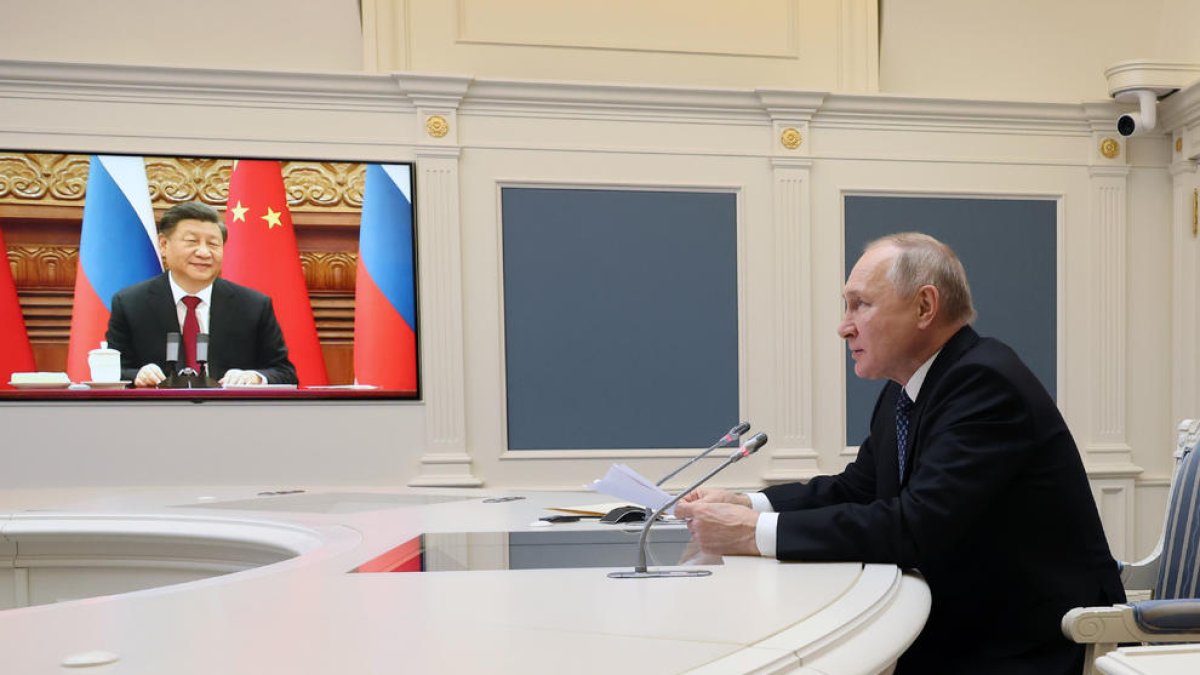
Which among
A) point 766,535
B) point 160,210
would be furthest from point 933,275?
point 160,210

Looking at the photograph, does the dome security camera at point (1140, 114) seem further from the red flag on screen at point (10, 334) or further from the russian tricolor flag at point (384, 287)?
the red flag on screen at point (10, 334)

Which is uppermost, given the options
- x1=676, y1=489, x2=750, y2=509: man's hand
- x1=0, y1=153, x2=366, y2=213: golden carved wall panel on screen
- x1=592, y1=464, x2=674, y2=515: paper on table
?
x1=0, y1=153, x2=366, y2=213: golden carved wall panel on screen

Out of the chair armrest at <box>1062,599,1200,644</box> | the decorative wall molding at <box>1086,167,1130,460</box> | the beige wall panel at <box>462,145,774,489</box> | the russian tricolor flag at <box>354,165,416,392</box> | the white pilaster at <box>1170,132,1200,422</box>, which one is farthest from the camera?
the decorative wall molding at <box>1086,167,1130,460</box>

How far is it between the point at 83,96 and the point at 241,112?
2.38 ft

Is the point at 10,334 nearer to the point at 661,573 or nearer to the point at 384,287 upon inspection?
the point at 384,287

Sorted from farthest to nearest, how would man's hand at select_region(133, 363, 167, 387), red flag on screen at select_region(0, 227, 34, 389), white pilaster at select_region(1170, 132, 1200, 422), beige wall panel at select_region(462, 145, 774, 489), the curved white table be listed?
white pilaster at select_region(1170, 132, 1200, 422) < beige wall panel at select_region(462, 145, 774, 489) < man's hand at select_region(133, 363, 167, 387) < red flag on screen at select_region(0, 227, 34, 389) < the curved white table

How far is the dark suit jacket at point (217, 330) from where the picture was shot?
5.11 metres

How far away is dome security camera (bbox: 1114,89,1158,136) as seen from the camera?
567 cm

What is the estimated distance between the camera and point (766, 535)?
192 centimetres

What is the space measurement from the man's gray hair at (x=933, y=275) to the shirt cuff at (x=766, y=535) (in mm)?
492

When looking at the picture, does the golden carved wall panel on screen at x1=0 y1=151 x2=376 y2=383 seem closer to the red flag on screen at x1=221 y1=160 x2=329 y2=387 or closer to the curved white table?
the red flag on screen at x1=221 y1=160 x2=329 y2=387

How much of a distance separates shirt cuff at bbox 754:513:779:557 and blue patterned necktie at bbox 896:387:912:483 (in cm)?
30

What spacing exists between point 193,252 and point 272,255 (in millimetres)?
366

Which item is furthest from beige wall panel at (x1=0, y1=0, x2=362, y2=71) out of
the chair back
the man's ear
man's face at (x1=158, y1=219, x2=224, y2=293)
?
the chair back
